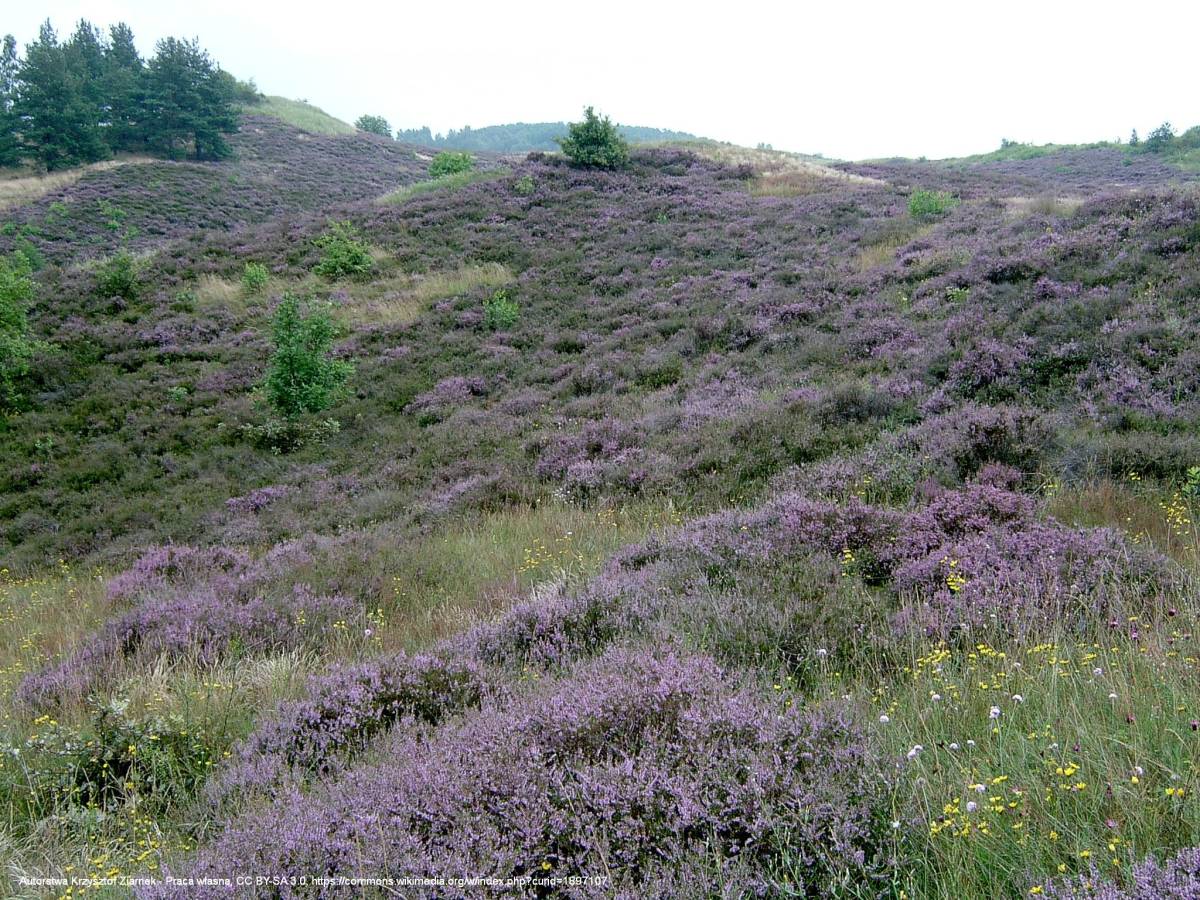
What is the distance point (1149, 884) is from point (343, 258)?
2218cm

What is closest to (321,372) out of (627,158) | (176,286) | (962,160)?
(176,286)

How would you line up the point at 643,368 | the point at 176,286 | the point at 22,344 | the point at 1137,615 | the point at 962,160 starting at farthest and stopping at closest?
the point at 962,160, the point at 176,286, the point at 22,344, the point at 643,368, the point at 1137,615

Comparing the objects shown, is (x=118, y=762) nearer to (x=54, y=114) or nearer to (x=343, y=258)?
(x=343, y=258)

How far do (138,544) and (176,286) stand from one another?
43.4 feet

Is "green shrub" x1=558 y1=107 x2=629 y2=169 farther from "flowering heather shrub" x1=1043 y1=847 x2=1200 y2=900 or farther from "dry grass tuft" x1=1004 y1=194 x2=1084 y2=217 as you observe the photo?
"flowering heather shrub" x1=1043 y1=847 x2=1200 y2=900

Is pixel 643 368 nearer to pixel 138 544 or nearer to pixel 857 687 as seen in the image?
pixel 138 544

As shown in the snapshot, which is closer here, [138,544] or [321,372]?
[138,544]

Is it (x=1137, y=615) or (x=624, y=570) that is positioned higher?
(x=1137, y=615)

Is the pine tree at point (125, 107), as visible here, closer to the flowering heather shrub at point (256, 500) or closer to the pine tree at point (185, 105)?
the pine tree at point (185, 105)

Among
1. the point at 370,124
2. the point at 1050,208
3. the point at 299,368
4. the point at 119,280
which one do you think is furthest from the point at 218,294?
the point at 370,124

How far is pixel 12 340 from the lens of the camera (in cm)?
1485

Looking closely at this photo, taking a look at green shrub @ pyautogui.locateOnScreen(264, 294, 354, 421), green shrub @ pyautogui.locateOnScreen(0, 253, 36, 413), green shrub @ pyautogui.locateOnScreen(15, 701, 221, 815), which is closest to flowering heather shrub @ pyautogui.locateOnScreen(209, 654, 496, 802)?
green shrub @ pyautogui.locateOnScreen(15, 701, 221, 815)

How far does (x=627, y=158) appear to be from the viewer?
29.4m

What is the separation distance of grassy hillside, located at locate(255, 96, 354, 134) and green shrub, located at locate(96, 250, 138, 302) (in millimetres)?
43263
